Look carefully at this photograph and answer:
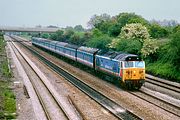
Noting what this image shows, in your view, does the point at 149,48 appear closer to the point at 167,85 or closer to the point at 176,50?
the point at 176,50

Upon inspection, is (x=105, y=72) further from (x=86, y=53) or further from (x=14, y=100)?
(x=14, y=100)

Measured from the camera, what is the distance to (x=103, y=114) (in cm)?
2223

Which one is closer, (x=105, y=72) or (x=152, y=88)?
(x=152, y=88)

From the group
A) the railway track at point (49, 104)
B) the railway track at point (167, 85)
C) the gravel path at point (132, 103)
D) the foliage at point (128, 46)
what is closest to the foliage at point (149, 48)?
the foliage at point (128, 46)

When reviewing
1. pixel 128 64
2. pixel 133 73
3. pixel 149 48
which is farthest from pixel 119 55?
pixel 149 48

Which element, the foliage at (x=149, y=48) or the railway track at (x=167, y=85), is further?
the foliage at (x=149, y=48)

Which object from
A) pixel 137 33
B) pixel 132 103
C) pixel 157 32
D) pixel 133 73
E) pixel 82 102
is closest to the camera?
pixel 132 103

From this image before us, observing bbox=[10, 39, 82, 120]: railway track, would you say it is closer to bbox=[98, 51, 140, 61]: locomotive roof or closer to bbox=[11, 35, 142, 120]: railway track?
bbox=[11, 35, 142, 120]: railway track

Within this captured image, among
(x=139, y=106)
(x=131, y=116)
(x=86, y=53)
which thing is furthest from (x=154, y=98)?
(x=86, y=53)

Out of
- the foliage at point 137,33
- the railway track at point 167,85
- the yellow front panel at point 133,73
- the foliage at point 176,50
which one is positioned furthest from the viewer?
the foliage at point 137,33

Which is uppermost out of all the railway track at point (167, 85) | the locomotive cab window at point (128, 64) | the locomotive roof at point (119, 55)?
the locomotive roof at point (119, 55)

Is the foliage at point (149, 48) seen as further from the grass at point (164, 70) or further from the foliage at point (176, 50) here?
the foliage at point (176, 50)

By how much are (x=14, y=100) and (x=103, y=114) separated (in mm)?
7721

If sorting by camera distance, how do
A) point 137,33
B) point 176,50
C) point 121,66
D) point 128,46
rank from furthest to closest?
1. point 137,33
2. point 128,46
3. point 176,50
4. point 121,66
